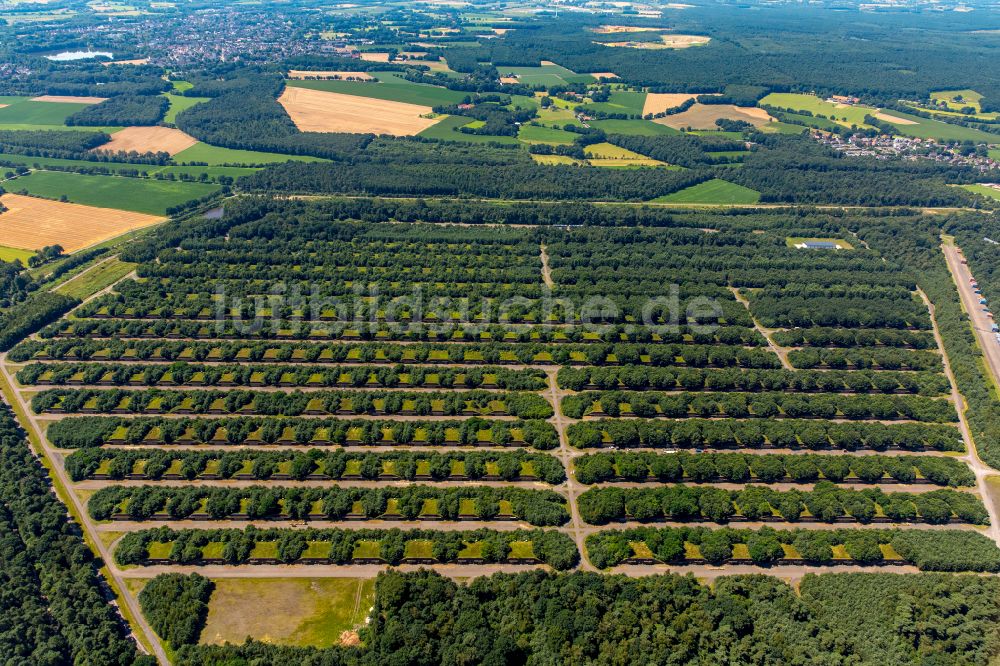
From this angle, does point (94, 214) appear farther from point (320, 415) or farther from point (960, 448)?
point (960, 448)

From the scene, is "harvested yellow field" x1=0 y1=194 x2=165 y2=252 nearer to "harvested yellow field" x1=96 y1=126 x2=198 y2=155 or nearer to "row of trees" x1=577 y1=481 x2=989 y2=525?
"harvested yellow field" x1=96 y1=126 x2=198 y2=155

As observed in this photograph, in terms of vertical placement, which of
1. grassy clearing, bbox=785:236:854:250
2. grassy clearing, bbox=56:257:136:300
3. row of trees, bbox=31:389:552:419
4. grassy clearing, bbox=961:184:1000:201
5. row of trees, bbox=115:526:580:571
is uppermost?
grassy clearing, bbox=961:184:1000:201

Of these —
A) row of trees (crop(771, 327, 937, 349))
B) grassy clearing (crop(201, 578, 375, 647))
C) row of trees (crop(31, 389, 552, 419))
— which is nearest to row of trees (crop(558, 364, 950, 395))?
row of trees (crop(771, 327, 937, 349))

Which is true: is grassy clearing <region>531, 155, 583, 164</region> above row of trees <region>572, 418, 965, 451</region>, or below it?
above

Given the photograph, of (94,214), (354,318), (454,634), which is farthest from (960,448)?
(94,214)

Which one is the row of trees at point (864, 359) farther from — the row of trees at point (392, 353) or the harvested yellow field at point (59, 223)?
the harvested yellow field at point (59, 223)

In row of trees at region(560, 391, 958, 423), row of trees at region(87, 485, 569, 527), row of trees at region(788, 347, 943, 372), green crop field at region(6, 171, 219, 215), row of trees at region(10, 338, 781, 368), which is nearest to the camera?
row of trees at region(87, 485, 569, 527)

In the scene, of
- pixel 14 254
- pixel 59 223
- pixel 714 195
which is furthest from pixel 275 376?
pixel 714 195
